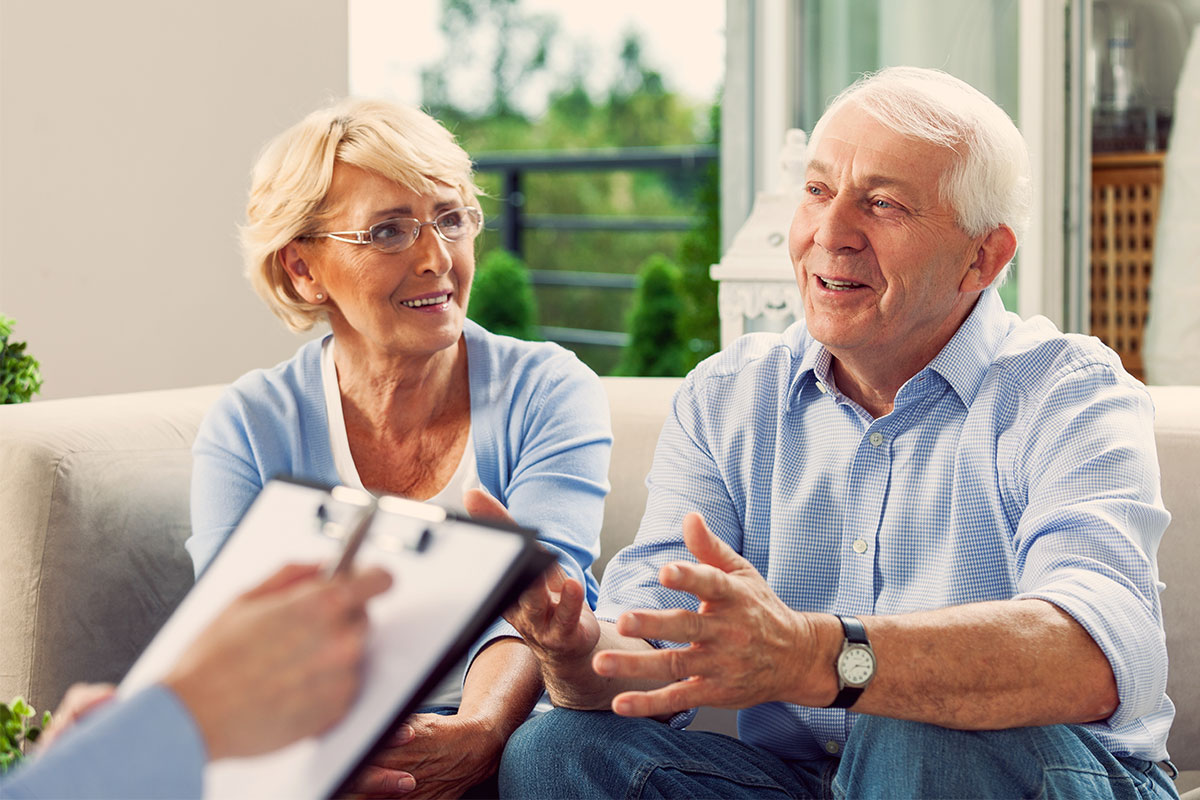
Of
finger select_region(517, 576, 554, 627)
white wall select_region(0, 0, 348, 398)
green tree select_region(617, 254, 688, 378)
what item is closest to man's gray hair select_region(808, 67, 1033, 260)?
finger select_region(517, 576, 554, 627)

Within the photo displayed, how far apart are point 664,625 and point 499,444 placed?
0.77 metres

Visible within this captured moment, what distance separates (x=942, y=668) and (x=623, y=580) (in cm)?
53

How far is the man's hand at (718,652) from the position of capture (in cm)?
110

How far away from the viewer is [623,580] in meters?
1.62

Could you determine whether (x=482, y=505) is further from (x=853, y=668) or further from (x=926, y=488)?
(x=926, y=488)

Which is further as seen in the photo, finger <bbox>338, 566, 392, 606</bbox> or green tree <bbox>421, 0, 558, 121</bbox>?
green tree <bbox>421, 0, 558, 121</bbox>

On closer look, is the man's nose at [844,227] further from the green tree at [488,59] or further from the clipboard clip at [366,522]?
the green tree at [488,59]

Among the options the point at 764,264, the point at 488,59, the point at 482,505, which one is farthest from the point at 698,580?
the point at 488,59

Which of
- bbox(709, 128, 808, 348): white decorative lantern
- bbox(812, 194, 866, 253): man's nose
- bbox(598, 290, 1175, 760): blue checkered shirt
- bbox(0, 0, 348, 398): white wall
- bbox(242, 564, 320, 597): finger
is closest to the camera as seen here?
bbox(242, 564, 320, 597): finger

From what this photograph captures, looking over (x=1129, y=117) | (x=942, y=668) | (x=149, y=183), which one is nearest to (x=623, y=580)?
(x=942, y=668)

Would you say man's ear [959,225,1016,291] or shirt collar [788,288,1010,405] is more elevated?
man's ear [959,225,1016,291]

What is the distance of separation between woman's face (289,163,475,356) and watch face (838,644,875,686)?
2.98 ft

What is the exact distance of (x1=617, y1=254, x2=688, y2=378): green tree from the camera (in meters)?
7.43

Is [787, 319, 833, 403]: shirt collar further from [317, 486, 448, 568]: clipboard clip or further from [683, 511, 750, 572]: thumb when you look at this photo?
[317, 486, 448, 568]: clipboard clip
